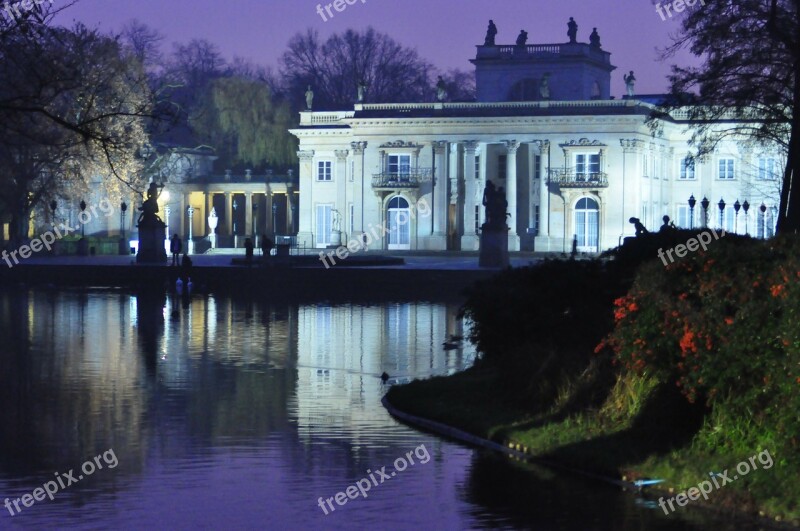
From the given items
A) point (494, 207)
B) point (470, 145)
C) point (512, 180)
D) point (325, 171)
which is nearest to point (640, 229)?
point (494, 207)

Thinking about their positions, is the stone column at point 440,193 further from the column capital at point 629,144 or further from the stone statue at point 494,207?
the stone statue at point 494,207

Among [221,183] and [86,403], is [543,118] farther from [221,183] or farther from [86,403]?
[86,403]

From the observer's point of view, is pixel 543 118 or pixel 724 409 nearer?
pixel 724 409

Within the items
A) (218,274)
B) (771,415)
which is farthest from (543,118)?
(771,415)

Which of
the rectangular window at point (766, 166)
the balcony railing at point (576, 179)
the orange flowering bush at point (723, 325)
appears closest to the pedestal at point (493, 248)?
the balcony railing at point (576, 179)

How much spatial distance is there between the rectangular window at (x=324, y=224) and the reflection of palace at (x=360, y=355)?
199 feet

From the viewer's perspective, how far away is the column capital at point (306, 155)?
101 metres

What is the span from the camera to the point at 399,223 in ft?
319

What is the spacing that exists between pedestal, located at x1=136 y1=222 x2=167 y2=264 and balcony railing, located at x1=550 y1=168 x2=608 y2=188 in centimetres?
3432

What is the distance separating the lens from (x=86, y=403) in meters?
18.3

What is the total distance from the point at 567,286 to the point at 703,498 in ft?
20.2

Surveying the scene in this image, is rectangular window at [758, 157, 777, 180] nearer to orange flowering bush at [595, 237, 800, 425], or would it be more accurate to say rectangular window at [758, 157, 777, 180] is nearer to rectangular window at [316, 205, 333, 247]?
rectangular window at [316, 205, 333, 247]

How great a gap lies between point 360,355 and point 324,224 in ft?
249

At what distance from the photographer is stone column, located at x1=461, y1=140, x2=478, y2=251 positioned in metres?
94.6
